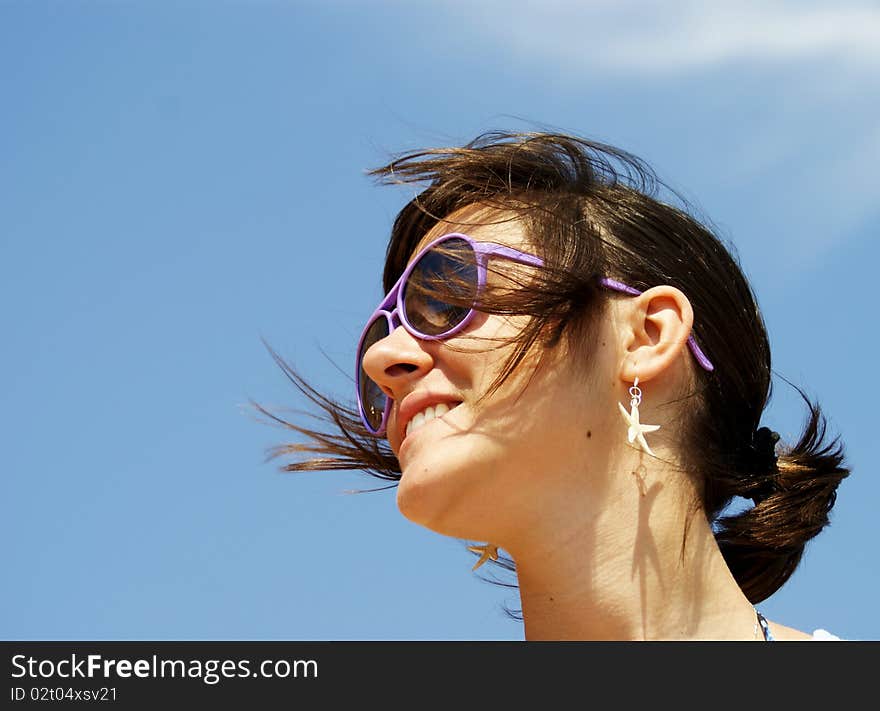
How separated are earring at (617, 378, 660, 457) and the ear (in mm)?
52

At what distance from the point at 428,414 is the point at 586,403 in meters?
0.53

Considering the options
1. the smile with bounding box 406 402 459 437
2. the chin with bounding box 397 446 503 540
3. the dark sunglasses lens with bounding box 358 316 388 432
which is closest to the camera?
the chin with bounding box 397 446 503 540

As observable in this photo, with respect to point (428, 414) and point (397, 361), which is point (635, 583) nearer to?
point (428, 414)

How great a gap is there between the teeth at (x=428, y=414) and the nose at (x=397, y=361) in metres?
0.12

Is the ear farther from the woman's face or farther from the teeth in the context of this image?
the teeth

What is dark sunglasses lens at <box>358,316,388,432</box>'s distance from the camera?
4.95m

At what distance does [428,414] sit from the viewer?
4586 millimetres

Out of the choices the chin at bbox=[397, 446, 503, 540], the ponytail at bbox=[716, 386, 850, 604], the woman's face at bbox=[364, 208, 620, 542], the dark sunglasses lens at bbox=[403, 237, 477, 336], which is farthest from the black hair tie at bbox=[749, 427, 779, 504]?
the dark sunglasses lens at bbox=[403, 237, 477, 336]

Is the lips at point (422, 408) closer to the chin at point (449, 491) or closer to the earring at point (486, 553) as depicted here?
the chin at point (449, 491)

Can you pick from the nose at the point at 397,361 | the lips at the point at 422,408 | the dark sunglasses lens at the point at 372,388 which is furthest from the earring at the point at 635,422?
the dark sunglasses lens at the point at 372,388

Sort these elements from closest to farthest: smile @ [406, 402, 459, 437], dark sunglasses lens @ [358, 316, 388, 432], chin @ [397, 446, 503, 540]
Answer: chin @ [397, 446, 503, 540]
smile @ [406, 402, 459, 437]
dark sunglasses lens @ [358, 316, 388, 432]

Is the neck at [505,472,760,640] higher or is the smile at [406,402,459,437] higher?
the smile at [406,402,459,437]

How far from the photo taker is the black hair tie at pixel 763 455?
497 centimetres
